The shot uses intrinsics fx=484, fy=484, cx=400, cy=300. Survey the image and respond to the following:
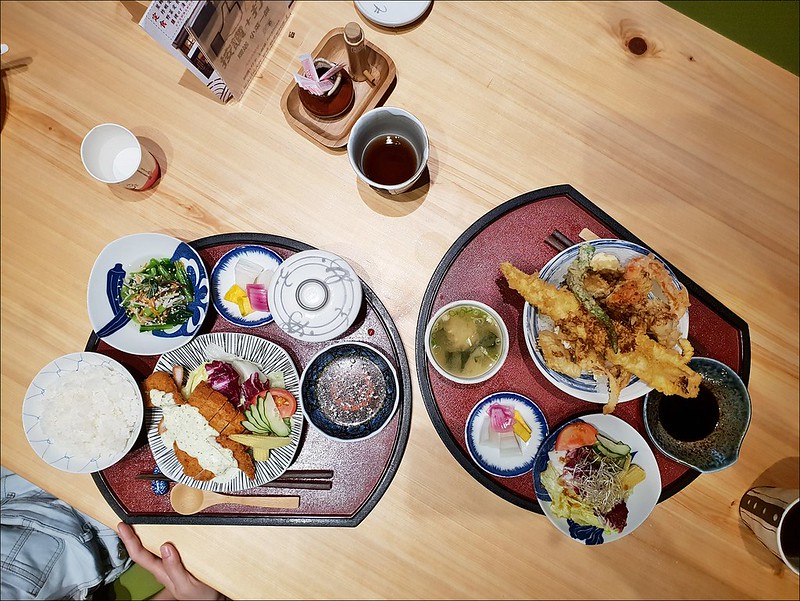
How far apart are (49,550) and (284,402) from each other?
1257 mm

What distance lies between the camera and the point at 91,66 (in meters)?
1.84

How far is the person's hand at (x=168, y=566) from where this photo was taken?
Answer: 68.1 inches

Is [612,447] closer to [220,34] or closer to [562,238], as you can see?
[562,238]

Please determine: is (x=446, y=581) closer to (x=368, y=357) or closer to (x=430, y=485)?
(x=430, y=485)

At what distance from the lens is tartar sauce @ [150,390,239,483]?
163cm

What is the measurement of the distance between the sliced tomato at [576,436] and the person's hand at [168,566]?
140 cm

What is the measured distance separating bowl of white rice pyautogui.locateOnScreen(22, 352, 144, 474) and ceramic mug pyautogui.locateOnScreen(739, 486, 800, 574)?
7.00ft

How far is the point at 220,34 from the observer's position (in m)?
1.54

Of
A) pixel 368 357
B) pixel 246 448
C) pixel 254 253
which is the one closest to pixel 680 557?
pixel 368 357

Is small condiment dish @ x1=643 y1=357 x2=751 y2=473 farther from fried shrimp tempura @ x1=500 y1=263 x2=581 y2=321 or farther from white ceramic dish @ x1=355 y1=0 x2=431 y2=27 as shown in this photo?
white ceramic dish @ x1=355 y1=0 x2=431 y2=27

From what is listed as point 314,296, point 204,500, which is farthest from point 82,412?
point 314,296

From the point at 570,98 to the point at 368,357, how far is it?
47.3 inches

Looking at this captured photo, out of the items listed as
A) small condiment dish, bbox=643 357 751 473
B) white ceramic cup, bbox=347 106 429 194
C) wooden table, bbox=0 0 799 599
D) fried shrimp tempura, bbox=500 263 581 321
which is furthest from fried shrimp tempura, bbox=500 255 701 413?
white ceramic cup, bbox=347 106 429 194

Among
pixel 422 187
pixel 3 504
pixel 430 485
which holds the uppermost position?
pixel 422 187
